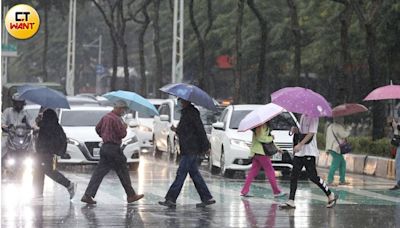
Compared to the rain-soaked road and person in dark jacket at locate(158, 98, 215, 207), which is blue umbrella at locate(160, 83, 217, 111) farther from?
the rain-soaked road

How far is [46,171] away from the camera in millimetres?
16656

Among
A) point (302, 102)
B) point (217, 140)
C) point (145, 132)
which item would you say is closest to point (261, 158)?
point (302, 102)

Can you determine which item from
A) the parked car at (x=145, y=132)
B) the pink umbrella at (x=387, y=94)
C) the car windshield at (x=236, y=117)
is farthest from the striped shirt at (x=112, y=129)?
the parked car at (x=145, y=132)

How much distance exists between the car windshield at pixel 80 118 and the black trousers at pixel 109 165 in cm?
993

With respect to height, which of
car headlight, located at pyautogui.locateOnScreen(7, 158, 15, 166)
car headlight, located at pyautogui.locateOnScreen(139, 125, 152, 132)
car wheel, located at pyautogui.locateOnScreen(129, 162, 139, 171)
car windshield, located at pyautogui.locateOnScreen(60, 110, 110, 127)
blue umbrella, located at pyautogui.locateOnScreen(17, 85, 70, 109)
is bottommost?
car wheel, located at pyautogui.locateOnScreen(129, 162, 139, 171)

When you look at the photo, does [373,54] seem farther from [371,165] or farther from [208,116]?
[208,116]

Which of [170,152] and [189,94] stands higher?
[189,94]

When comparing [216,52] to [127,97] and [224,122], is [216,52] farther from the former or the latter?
[127,97]

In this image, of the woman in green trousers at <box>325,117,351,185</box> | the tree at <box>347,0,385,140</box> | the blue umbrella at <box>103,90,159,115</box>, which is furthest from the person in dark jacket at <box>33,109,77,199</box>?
the tree at <box>347,0,385,140</box>

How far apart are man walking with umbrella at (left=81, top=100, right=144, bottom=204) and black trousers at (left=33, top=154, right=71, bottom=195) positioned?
845 mm

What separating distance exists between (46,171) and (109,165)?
1.35m

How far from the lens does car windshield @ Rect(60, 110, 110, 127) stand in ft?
84.6

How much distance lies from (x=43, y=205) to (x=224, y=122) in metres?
8.57

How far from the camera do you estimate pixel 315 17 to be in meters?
41.6
